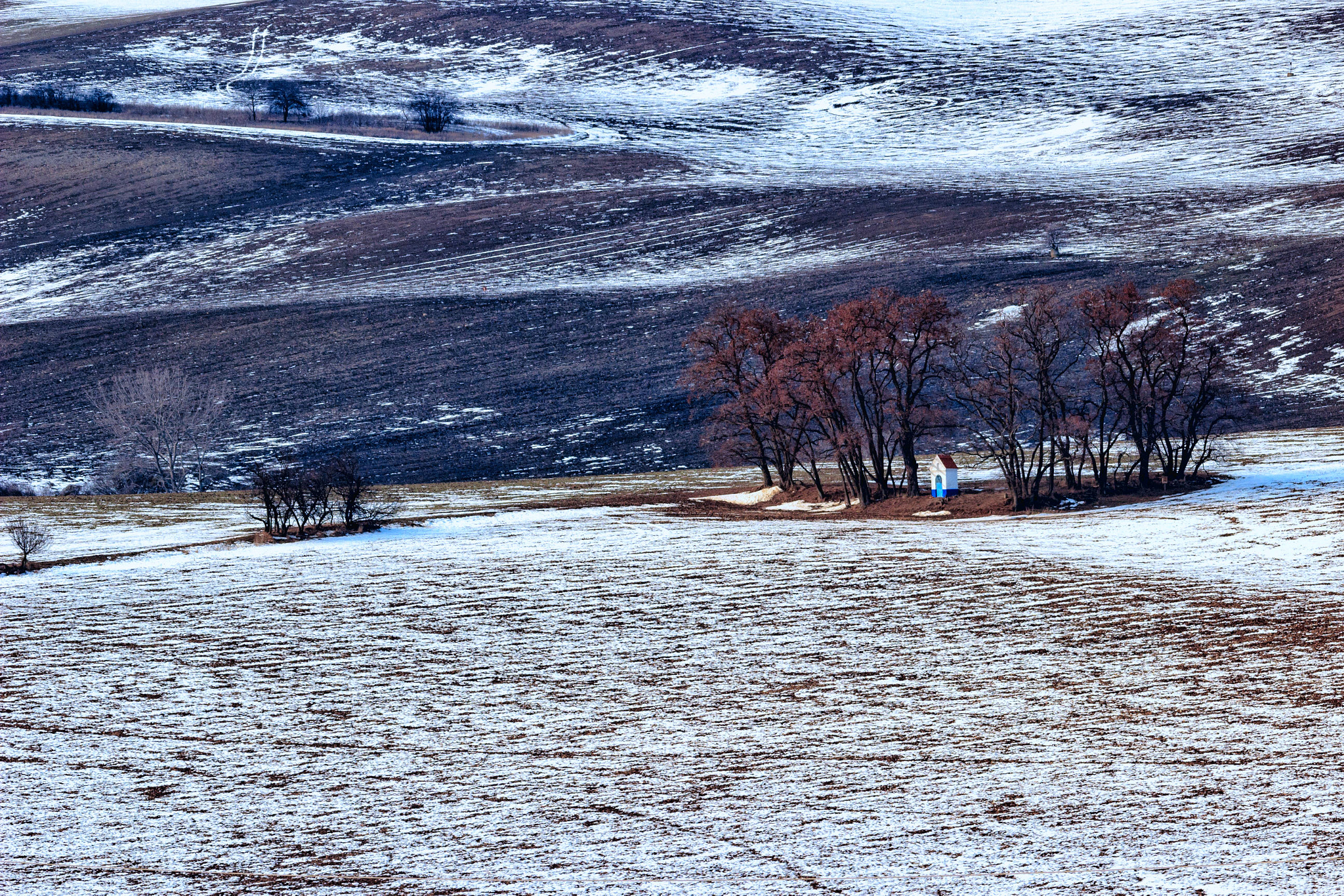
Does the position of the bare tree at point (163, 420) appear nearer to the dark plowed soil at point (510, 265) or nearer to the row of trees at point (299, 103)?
the dark plowed soil at point (510, 265)

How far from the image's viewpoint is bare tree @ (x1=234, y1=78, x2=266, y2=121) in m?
116

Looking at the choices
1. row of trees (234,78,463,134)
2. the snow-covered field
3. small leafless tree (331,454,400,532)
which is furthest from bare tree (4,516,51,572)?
row of trees (234,78,463,134)

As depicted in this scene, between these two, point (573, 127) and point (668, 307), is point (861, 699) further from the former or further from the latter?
point (573, 127)

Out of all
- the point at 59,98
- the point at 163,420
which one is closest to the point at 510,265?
the point at 163,420

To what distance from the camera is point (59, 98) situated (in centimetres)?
11394

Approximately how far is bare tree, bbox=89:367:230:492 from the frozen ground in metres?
29.6

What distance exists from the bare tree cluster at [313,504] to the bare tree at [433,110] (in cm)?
7769

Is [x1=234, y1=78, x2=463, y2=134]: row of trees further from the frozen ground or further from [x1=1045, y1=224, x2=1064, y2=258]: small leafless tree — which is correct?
the frozen ground

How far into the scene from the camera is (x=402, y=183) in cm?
Result: 9800

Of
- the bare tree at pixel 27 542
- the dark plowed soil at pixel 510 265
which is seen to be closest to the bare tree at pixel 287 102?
the dark plowed soil at pixel 510 265

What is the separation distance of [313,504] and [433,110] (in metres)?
85.2

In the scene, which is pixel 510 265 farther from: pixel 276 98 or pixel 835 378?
pixel 276 98

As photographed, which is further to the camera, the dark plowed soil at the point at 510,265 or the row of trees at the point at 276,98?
the row of trees at the point at 276,98

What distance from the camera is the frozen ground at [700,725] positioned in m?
10.6
